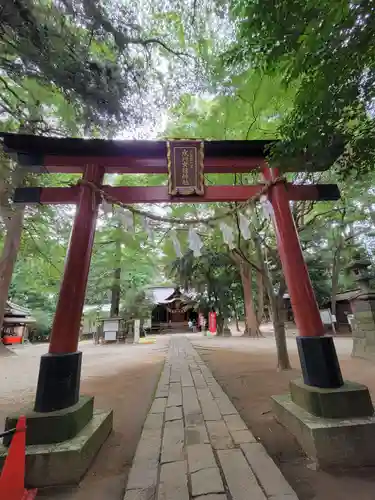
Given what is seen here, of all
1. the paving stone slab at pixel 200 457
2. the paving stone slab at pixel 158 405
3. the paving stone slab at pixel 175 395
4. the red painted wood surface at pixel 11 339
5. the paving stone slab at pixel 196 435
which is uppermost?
the red painted wood surface at pixel 11 339

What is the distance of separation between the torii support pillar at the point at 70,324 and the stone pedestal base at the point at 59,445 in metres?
0.16

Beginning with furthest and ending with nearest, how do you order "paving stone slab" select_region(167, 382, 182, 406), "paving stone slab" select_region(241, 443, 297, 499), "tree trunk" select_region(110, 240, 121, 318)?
"tree trunk" select_region(110, 240, 121, 318)
"paving stone slab" select_region(167, 382, 182, 406)
"paving stone slab" select_region(241, 443, 297, 499)

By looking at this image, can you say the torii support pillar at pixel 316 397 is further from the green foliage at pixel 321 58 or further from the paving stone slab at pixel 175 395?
the paving stone slab at pixel 175 395

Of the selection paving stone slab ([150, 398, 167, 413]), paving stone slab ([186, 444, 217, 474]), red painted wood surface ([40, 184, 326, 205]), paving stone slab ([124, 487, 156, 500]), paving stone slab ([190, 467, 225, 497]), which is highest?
red painted wood surface ([40, 184, 326, 205])

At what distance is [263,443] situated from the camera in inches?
111

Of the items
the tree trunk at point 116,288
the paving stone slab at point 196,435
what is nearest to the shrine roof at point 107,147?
the paving stone slab at point 196,435

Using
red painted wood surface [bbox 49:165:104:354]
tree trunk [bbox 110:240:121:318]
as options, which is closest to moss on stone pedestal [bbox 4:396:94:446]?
red painted wood surface [bbox 49:165:104:354]

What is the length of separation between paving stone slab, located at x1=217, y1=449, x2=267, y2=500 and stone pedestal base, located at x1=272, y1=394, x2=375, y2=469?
0.69m

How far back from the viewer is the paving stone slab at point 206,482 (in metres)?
1.92

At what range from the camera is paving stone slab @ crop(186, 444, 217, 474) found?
224 cm

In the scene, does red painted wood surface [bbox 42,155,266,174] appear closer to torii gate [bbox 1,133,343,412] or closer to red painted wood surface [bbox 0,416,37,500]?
torii gate [bbox 1,133,343,412]

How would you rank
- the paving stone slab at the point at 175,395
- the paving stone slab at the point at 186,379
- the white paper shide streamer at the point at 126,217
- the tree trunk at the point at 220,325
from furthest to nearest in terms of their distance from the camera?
the tree trunk at the point at 220,325 < the paving stone slab at the point at 186,379 < the white paper shide streamer at the point at 126,217 < the paving stone slab at the point at 175,395

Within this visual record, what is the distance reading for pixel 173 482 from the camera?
204 cm

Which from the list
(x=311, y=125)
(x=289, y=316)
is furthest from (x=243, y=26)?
(x=289, y=316)
